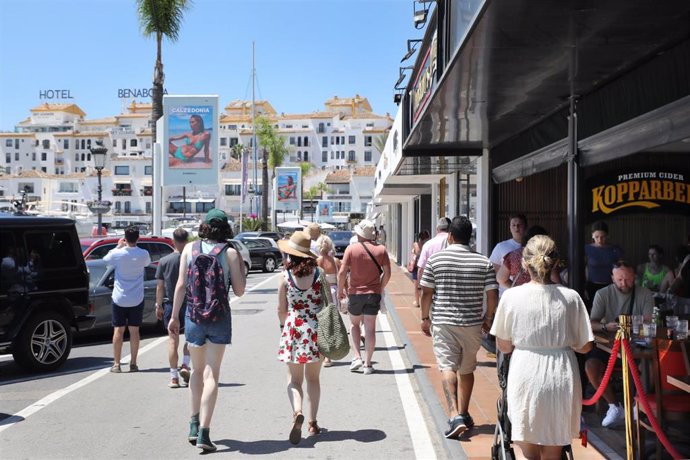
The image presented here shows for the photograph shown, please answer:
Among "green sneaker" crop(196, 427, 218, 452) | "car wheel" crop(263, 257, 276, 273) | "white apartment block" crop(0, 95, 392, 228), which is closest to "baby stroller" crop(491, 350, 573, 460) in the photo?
"green sneaker" crop(196, 427, 218, 452)

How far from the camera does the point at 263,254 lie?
112 ft

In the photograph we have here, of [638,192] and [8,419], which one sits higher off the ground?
[638,192]

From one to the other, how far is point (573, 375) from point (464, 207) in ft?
44.4

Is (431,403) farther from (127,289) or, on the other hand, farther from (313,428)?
(127,289)

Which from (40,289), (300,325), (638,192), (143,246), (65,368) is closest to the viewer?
(300,325)

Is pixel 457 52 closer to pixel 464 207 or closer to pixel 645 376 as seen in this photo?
pixel 645 376

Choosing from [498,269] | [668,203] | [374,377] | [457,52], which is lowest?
[374,377]

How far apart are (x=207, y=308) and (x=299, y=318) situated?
0.83 metres

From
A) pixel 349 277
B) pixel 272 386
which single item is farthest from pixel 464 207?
pixel 272 386

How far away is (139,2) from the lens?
1158 inches

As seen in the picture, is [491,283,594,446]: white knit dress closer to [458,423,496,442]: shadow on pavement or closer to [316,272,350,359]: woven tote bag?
[458,423,496,442]: shadow on pavement

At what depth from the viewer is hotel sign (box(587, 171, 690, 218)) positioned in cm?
1130

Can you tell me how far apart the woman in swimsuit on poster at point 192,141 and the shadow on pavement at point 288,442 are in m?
20.9

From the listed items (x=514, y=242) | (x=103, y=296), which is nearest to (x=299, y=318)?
(x=514, y=242)
